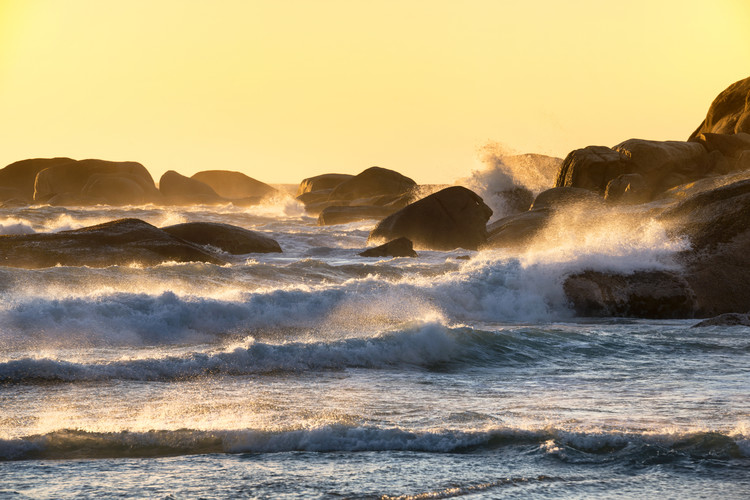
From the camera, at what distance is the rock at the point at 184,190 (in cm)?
7994

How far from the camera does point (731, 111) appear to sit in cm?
4481

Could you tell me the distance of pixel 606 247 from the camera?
1655 cm

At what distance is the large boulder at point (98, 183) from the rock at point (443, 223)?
47.8 m

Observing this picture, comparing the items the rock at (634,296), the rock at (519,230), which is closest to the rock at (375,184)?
the rock at (519,230)

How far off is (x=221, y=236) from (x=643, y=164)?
21.7 m

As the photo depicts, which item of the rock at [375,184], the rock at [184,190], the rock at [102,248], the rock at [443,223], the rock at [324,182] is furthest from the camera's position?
the rock at [324,182]

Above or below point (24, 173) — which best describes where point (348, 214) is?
below

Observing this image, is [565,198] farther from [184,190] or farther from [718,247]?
[184,190]

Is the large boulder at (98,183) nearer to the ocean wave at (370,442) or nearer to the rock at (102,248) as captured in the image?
the rock at (102,248)

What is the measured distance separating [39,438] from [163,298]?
611cm

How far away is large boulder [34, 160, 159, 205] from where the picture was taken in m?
73.8

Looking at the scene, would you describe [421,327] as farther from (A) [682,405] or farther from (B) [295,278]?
(B) [295,278]

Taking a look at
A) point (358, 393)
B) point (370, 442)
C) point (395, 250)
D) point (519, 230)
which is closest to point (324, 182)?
point (519, 230)

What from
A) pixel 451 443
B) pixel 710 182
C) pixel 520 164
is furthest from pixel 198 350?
pixel 520 164
